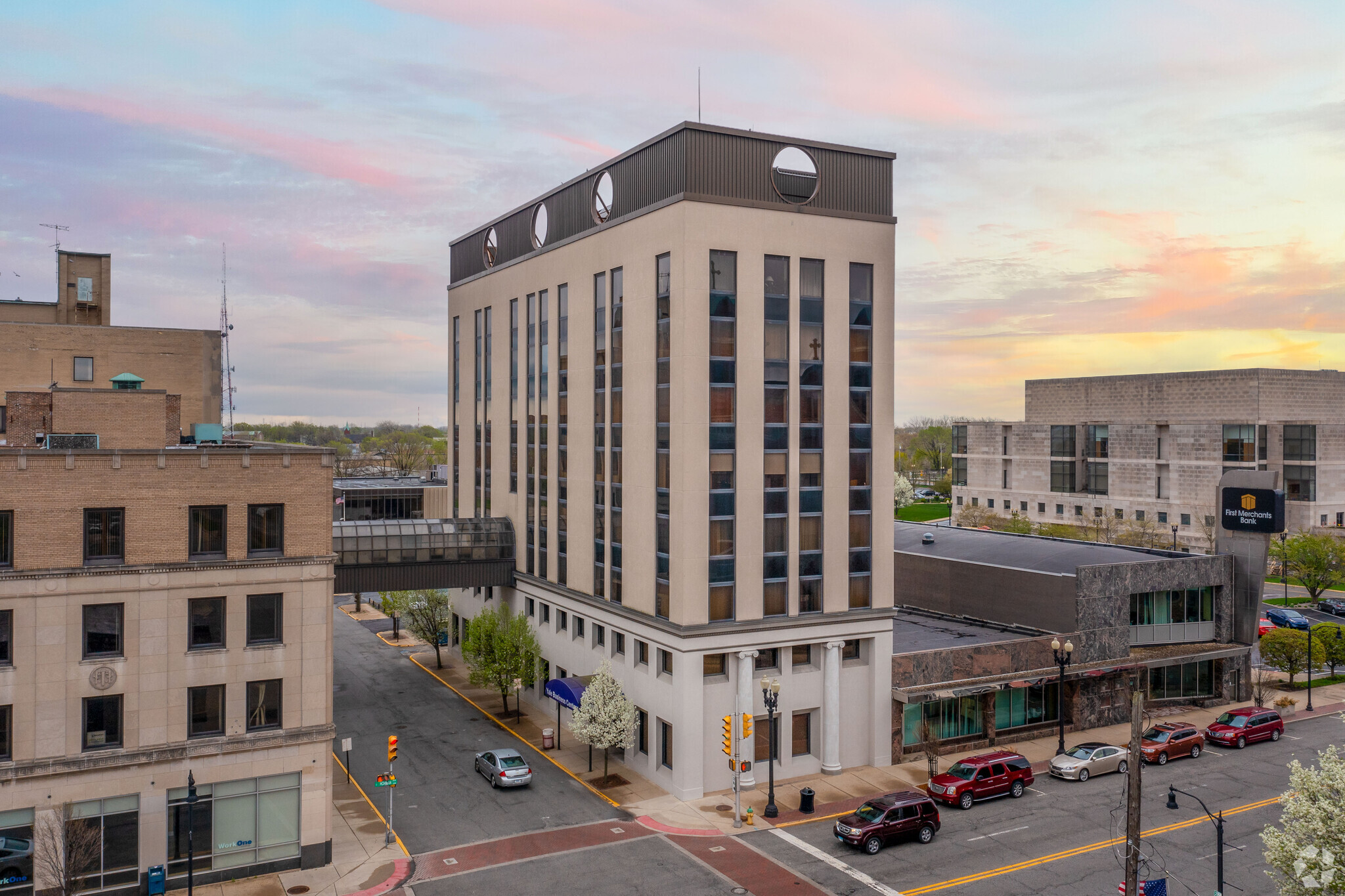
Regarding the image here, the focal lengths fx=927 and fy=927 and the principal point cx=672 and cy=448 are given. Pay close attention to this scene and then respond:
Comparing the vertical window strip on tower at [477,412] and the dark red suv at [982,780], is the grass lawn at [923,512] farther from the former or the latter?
the dark red suv at [982,780]

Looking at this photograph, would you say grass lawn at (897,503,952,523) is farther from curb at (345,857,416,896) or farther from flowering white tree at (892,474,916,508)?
curb at (345,857,416,896)

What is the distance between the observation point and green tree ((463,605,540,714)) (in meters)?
48.1

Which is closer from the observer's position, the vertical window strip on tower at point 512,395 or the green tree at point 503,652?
the green tree at point 503,652

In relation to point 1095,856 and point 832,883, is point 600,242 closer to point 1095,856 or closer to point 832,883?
point 832,883

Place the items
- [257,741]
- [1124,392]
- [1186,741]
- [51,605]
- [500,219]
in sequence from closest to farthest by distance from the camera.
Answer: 1. [51,605]
2. [257,741]
3. [1186,741]
4. [500,219]
5. [1124,392]

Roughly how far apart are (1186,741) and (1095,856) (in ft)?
46.7

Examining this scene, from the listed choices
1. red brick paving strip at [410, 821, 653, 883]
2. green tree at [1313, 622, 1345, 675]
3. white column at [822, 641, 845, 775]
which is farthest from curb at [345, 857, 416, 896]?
green tree at [1313, 622, 1345, 675]

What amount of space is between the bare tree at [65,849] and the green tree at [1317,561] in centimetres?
9017

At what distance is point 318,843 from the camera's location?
31719 millimetres

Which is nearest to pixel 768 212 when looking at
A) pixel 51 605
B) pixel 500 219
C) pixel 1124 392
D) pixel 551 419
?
pixel 551 419

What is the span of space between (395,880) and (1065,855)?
22.7m

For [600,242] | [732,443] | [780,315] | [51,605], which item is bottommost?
[51,605]

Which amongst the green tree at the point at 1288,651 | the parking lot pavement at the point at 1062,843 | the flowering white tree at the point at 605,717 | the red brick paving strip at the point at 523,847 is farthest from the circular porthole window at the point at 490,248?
the green tree at the point at 1288,651

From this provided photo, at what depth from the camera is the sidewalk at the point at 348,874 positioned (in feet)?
97.7
